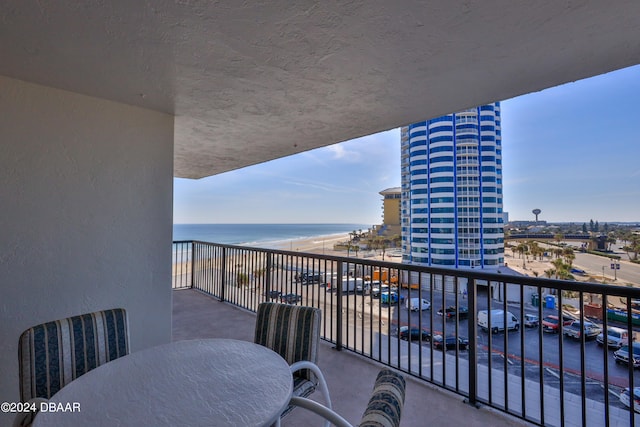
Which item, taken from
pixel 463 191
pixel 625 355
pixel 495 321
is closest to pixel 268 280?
pixel 495 321

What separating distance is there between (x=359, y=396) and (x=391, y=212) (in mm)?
17182

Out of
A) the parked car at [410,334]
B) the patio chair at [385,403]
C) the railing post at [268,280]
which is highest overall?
the patio chair at [385,403]

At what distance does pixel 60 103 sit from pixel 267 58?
5.84 ft

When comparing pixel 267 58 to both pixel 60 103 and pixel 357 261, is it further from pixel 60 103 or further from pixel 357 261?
pixel 357 261

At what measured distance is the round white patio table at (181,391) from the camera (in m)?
1.00

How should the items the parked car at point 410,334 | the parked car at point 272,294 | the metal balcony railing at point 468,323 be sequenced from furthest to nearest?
the parked car at point 272,294 → the parked car at point 410,334 → the metal balcony railing at point 468,323

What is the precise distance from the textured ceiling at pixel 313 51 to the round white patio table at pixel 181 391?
5.58 feet

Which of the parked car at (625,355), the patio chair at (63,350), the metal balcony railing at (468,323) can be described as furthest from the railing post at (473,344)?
the patio chair at (63,350)

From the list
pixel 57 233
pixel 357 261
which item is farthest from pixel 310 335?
pixel 57 233

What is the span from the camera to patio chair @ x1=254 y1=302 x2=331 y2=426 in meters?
1.70

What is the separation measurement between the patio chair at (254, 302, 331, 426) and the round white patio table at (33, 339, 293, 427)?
0.26 metres

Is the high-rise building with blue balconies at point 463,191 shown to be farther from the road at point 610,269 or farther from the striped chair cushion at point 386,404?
the striped chair cushion at point 386,404

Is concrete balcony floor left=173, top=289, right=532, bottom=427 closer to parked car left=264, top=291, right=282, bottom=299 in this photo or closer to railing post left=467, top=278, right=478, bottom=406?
railing post left=467, top=278, right=478, bottom=406

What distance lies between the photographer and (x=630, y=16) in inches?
56.2
